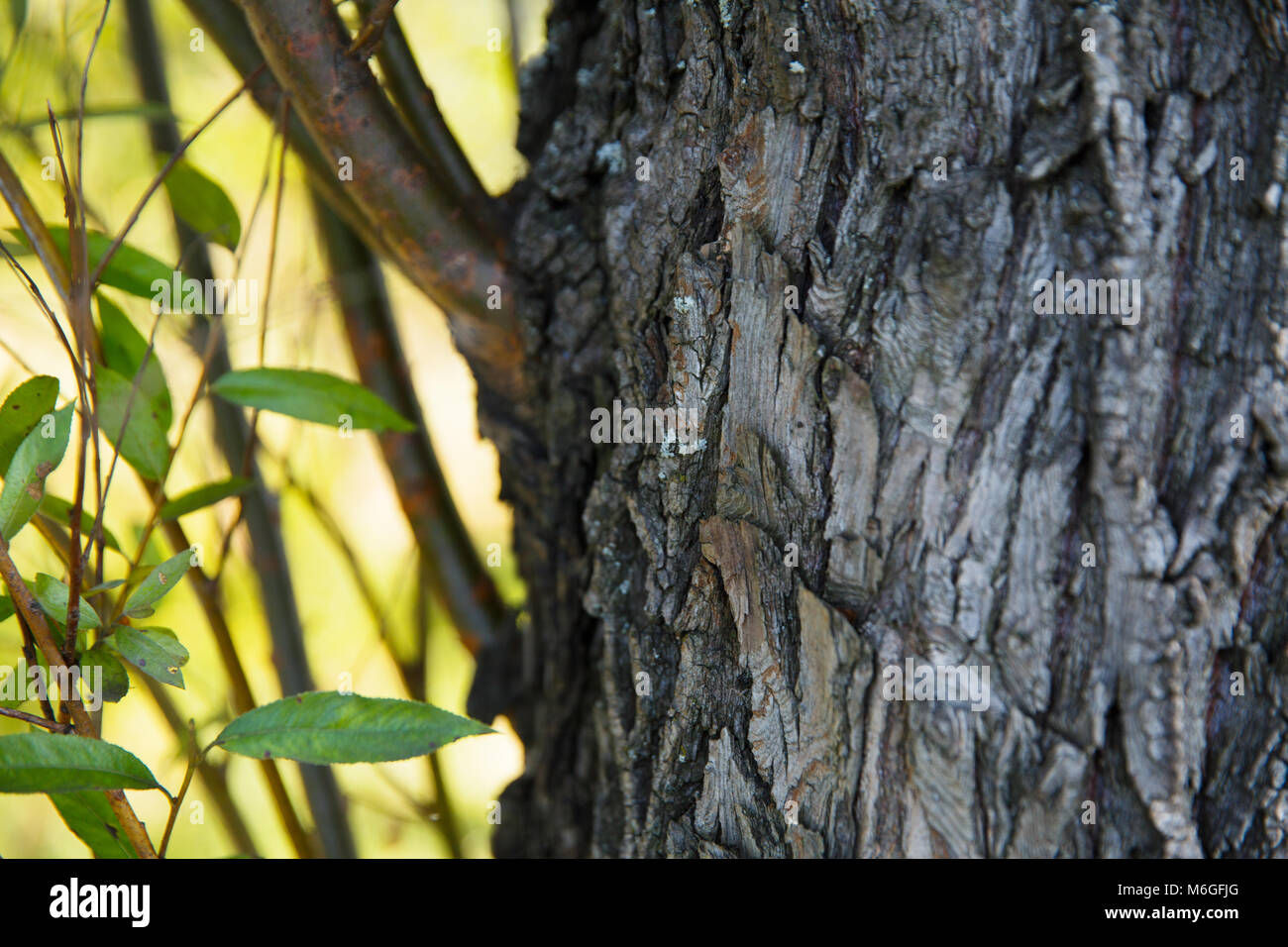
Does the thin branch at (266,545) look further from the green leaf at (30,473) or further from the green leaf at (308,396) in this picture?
the green leaf at (30,473)

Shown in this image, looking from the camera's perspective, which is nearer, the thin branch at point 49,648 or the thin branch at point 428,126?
the thin branch at point 49,648

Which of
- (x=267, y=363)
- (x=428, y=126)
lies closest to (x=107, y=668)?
(x=428, y=126)

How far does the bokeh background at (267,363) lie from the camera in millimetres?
1147

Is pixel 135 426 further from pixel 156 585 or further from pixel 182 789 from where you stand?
pixel 182 789

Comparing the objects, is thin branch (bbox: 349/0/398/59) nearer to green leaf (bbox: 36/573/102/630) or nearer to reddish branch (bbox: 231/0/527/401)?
reddish branch (bbox: 231/0/527/401)

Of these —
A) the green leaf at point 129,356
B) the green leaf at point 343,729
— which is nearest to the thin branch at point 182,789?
the green leaf at point 343,729

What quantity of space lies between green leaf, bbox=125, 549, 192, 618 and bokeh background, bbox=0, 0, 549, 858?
474mm

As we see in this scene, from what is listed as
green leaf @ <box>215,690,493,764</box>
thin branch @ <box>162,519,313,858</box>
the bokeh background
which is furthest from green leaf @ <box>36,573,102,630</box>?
the bokeh background

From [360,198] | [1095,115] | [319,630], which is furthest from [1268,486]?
[319,630]

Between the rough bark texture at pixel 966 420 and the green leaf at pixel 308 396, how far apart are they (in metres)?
0.23

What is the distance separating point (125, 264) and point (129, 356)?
74 mm

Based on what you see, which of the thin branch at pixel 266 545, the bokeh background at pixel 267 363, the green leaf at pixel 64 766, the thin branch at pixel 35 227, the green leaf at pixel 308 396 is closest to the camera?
the green leaf at pixel 64 766

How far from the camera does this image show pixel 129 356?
0.75 metres

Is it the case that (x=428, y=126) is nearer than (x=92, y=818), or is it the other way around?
(x=92, y=818)
